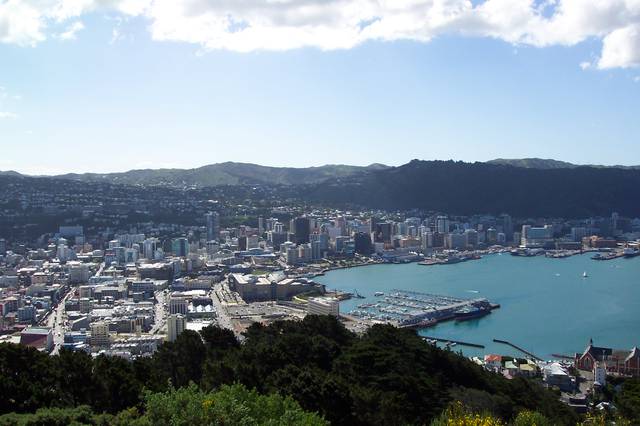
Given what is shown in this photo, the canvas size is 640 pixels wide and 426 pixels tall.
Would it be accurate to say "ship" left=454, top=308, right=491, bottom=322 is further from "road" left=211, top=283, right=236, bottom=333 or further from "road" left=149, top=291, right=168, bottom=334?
"road" left=149, top=291, right=168, bottom=334

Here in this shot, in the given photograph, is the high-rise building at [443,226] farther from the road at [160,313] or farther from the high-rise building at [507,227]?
the road at [160,313]

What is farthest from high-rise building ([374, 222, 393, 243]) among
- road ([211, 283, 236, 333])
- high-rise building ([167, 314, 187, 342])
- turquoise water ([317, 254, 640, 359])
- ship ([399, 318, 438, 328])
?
high-rise building ([167, 314, 187, 342])

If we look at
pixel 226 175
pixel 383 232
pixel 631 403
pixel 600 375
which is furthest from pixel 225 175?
pixel 631 403

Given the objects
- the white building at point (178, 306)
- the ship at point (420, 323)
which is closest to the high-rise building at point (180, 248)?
the white building at point (178, 306)

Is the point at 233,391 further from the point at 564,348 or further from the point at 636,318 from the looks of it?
the point at 636,318

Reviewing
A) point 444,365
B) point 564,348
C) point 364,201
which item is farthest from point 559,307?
point 364,201
